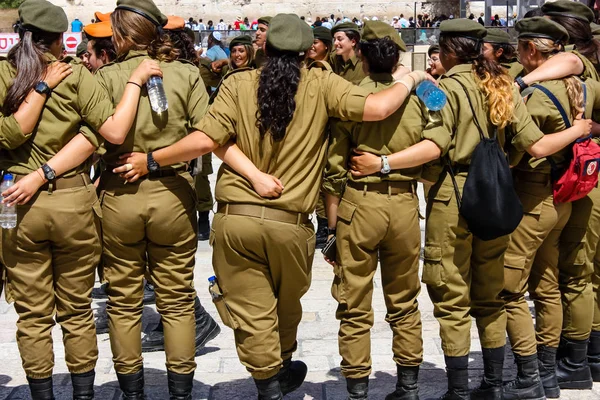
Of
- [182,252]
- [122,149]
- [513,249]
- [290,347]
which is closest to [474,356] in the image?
[513,249]

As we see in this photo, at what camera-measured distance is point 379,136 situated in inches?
190

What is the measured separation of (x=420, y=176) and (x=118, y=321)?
1789mm

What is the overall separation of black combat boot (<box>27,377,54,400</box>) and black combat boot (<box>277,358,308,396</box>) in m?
1.24

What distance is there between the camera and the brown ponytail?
4660mm

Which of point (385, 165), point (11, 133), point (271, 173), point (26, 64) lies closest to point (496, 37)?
point (385, 165)

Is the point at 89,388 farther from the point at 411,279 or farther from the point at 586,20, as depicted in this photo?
the point at 586,20

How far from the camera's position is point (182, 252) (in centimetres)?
507

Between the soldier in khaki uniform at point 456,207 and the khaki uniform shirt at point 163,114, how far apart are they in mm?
983

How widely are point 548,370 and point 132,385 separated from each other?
2429 mm

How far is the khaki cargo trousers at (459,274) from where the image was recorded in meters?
4.93

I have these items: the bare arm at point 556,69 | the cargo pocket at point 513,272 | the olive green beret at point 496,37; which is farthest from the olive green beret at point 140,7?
the cargo pocket at point 513,272

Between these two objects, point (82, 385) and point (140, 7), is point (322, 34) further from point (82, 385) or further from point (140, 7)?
point (82, 385)

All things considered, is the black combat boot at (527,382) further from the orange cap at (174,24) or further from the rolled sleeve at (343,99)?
the orange cap at (174,24)

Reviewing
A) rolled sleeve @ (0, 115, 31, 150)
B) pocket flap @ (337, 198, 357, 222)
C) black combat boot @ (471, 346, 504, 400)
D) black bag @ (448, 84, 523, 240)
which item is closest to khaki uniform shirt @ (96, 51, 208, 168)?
Result: rolled sleeve @ (0, 115, 31, 150)
